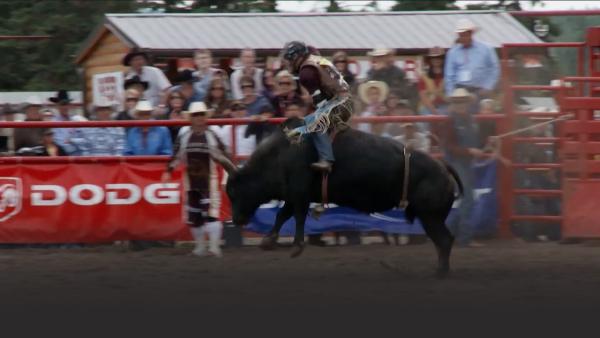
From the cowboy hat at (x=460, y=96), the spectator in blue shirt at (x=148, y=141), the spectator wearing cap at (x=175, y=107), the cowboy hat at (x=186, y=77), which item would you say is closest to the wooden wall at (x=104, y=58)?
the cowboy hat at (x=186, y=77)

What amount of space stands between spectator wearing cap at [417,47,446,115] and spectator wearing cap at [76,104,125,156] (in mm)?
3213

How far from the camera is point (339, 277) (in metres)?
10.1

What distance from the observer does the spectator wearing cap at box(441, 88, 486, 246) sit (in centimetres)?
1236

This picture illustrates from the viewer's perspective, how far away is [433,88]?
538 inches

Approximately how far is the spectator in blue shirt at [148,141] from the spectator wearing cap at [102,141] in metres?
0.08

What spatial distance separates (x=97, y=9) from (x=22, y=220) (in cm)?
1348

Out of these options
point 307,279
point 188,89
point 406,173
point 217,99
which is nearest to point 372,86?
point 217,99

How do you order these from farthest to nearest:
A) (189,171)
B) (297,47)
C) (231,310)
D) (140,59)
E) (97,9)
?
(97,9), (140,59), (189,171), (297,47), (231,310)

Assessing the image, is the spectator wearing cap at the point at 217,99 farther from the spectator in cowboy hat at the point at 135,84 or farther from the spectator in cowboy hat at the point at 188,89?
the spectator in cowboy hat at the point at 135,84

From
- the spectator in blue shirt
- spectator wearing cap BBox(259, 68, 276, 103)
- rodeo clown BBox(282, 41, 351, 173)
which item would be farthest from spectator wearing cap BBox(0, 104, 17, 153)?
rodeo clown BBox(282, 41, 351, 173)

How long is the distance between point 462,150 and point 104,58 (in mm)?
7829

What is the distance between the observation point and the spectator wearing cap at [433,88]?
Result: 13.1m

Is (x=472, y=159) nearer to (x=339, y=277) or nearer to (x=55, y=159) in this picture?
(x=339, y=277)

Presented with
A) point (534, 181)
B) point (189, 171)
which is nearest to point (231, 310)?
point (189, 171)
